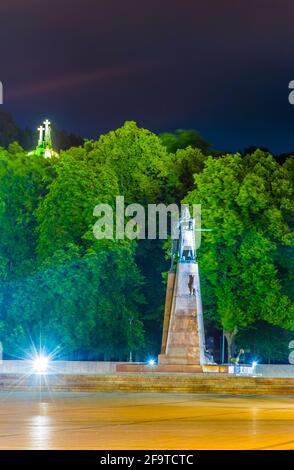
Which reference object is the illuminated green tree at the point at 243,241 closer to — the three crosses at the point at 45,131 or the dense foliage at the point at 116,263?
the dense foliage at the point at 116,263

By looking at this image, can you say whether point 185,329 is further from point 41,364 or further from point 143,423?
point 143,423

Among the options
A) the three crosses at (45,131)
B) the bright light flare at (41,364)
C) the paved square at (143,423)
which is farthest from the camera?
the three crosses at (45,131)

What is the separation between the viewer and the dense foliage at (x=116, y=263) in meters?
51.6

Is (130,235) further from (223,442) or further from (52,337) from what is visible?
(223,442)

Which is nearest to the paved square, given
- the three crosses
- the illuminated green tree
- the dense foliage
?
the illuminated green tree

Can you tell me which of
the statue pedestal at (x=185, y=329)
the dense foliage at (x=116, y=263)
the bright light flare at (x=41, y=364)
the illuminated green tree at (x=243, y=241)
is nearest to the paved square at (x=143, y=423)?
the statue pedestal at (x=185, y=329)

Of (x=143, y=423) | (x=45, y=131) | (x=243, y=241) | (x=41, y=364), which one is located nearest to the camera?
(x=143, y=423)

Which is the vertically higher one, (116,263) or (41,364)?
(116,263)

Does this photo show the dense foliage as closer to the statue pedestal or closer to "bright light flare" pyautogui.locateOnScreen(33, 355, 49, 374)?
"bright light flare" pyautogui.locateOnScreen(33, 355, 49, 374)

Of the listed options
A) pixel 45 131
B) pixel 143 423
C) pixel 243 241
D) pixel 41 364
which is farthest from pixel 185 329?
pixel 45 131

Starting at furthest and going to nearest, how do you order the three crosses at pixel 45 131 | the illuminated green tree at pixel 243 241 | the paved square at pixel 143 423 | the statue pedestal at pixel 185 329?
the three crosses at pixel 45 131, the illuminated green tree at pixel 243 241, the statue pedestal at pixel 185 329, the paved square at pixel 143 423

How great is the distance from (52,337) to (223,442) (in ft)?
121

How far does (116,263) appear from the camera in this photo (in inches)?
2094
